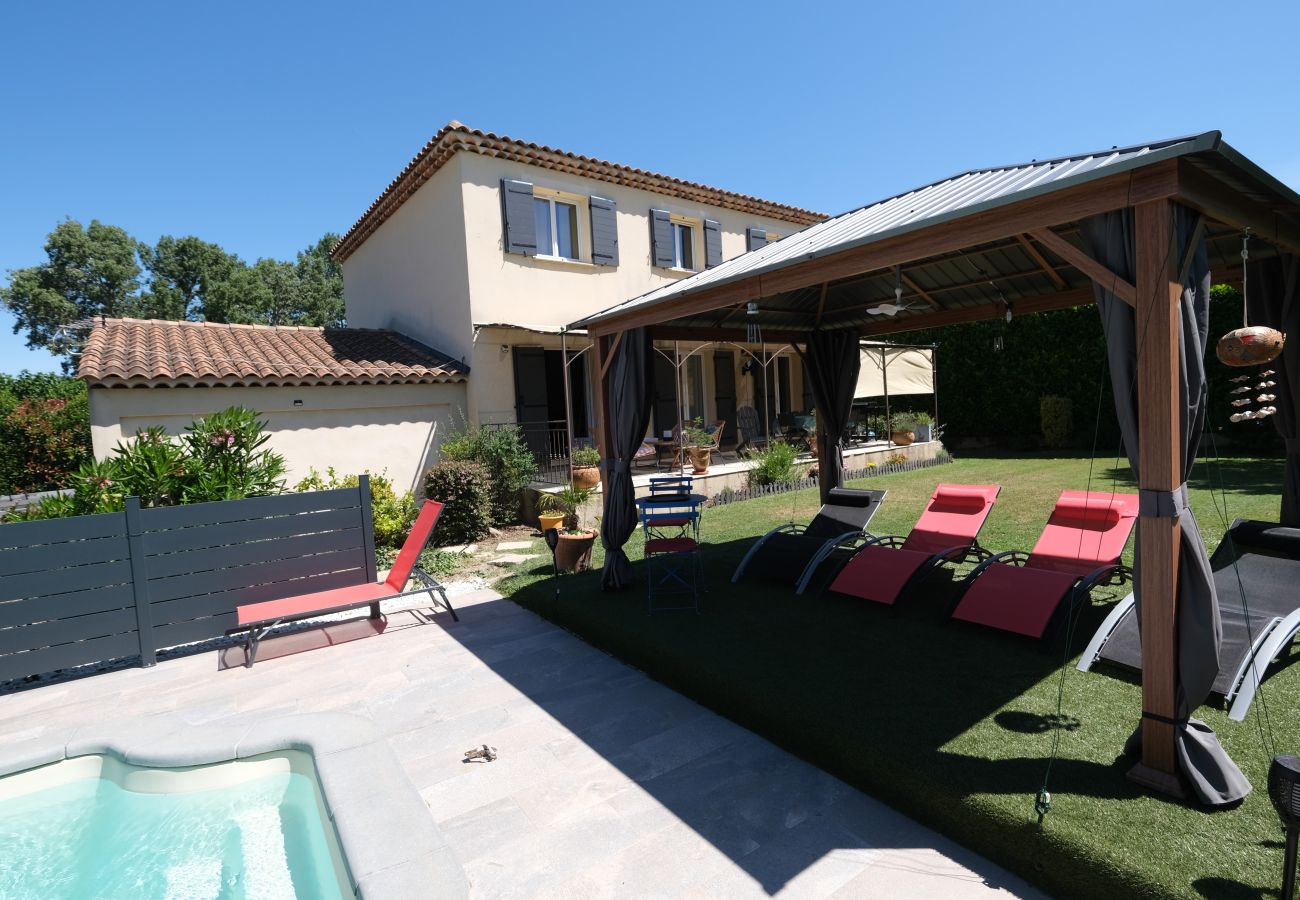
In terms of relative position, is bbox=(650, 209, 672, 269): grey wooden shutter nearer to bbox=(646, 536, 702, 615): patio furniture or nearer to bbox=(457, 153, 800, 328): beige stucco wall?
bbox=(457, 153, 800, 328): beige stucco wall

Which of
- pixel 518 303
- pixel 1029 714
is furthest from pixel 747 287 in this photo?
pixel 518 303

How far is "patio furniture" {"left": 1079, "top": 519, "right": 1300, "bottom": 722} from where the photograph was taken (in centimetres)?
410

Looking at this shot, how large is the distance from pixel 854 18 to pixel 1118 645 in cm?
895

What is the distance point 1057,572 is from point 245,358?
13034 millimetres

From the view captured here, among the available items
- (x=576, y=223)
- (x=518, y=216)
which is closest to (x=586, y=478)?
(x=518, y=216)

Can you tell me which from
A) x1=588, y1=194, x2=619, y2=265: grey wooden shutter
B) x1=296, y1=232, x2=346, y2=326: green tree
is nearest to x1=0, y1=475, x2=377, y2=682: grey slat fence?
x1=588, y1=194, x2=619, y2=265: grey wooden shutter

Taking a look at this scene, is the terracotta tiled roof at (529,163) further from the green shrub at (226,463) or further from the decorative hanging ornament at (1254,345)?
the decorative hanging ornament at (1254,345)

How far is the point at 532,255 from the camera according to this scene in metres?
13.8

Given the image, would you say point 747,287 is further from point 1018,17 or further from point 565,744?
point 1018,17

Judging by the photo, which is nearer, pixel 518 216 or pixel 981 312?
pixel 981 312

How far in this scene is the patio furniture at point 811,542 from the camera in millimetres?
7223

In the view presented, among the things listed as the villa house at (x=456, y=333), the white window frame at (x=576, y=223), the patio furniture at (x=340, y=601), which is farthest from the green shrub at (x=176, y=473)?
the white window frame at (x=576, y=223)

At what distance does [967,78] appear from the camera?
9.20 metres

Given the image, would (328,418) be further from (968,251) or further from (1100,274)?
(1100,274)
